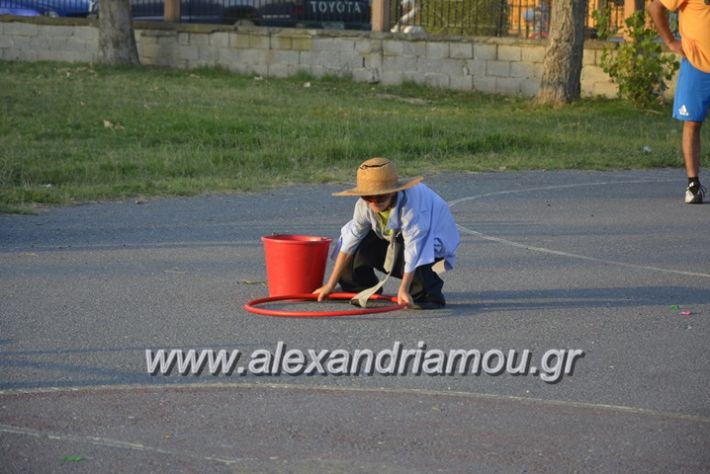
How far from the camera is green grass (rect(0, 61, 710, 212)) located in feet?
43.0

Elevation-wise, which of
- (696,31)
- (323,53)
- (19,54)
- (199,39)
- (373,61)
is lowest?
(19,54)

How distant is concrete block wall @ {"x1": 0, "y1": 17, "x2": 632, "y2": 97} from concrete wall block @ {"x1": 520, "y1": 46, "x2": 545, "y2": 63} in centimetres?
2

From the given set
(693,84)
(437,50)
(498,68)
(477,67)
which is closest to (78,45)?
(437,50)

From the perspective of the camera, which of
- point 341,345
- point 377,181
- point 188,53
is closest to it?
point 341,345

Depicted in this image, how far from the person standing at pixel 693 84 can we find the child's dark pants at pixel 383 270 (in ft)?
16.4

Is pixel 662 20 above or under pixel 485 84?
above

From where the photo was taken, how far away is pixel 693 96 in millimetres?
11953

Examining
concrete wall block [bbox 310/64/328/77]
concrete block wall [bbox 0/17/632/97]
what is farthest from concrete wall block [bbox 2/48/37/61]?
concrete wall block [bbox 310/64/328/77]

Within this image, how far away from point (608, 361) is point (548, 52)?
47.9 feet

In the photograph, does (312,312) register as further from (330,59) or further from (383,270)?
(330,59)

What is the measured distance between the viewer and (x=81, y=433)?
529 cm

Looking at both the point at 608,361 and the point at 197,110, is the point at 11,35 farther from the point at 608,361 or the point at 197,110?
the point at 608,361

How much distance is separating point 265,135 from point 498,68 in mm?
8004

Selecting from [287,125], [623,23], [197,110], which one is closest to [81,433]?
[287,125]
